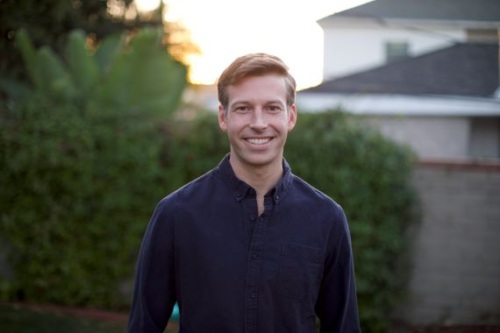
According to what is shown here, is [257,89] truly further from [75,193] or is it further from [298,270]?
[75,193]

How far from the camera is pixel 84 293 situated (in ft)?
28.3

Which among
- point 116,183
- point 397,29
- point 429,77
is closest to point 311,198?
point 116,183

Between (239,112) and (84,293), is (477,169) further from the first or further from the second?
(239,112)

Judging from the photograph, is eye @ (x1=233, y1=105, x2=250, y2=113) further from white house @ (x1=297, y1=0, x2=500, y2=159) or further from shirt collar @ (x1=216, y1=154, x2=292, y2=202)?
white house @ (x1=297, y1=0, x2=500, y2=159)

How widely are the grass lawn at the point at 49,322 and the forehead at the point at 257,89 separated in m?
5.60

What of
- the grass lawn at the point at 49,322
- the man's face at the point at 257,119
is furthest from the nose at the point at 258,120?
the grass lawn at the point at 49,322

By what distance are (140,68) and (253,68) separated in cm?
829

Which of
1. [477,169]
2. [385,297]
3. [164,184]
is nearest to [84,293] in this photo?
[164,184]

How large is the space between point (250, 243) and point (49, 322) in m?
5.93

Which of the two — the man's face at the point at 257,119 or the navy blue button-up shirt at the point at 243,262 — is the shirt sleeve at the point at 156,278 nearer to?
the navy blue button-up shirt at the point at 243,262

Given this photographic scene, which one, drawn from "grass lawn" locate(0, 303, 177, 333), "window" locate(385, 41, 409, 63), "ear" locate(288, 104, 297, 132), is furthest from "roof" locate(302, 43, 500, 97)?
"ear" locate(288, 104, 297, 132)

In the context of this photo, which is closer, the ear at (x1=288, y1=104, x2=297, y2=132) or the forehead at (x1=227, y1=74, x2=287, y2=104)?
the forehead at (x1=227, y1=74, x2=287, y2=104)

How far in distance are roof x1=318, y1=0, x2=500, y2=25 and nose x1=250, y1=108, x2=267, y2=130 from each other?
38.4 ft

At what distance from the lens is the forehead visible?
2.59m
